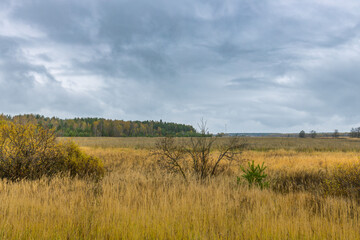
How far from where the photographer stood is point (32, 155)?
8695mm

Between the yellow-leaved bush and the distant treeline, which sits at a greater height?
the distant treeline

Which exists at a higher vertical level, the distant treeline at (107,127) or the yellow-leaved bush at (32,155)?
the distant treeline at (107,127)

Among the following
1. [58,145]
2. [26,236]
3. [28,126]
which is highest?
[28,126]

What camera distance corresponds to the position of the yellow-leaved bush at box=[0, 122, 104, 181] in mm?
8453

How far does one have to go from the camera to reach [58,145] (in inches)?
386

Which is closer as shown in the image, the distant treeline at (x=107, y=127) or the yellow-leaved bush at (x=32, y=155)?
the yellow-leaved bush at (x=32, y=155)

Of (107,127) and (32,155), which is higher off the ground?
(107,127)

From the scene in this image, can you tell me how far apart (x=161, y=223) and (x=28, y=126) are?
7964 mm

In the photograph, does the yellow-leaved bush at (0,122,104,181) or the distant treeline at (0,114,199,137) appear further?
the distant treeline at (0,114,199,137)

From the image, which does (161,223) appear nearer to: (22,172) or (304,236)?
(304,236)

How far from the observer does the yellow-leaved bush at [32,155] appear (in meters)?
8.45

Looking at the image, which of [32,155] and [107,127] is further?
[107,127]

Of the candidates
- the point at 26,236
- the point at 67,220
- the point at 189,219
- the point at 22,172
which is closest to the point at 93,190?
the point at 67,220

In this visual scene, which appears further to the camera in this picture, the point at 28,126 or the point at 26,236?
the point at 28,126
